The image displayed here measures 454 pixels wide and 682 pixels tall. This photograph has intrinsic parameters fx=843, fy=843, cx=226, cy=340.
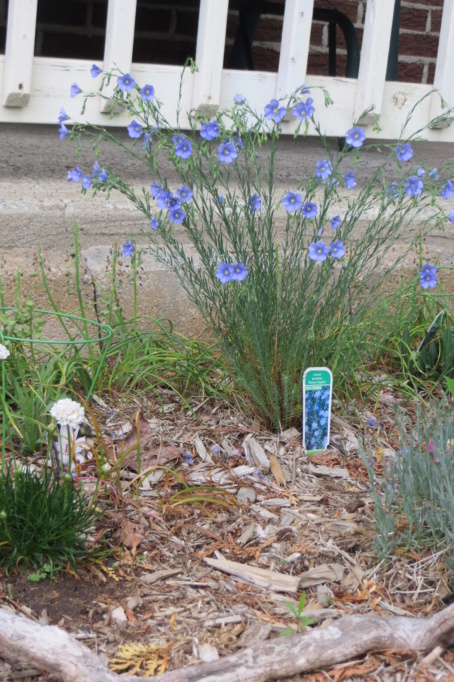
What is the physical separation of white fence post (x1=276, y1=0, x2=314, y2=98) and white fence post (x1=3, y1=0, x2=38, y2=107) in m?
0.96

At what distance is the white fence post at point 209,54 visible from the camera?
122 inches

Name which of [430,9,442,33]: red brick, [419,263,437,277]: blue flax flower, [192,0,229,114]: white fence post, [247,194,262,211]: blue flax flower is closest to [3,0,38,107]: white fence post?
[192,0,229,114]: white fence post

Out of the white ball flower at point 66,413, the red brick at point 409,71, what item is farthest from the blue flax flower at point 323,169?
the red brick at point 409,71

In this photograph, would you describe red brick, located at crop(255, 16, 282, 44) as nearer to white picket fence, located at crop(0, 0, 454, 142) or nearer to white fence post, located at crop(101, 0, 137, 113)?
white picket fence, located at crop(0, 0, 454, 142)

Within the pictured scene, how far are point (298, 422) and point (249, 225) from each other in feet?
2.21

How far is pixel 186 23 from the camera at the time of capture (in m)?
4.62

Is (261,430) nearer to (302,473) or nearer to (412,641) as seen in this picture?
(302,473)

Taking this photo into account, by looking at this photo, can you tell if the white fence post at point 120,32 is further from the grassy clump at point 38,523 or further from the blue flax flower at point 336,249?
the grassy clump at point 38,523

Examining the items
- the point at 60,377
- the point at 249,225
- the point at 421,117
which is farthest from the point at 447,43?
the point at 60,377

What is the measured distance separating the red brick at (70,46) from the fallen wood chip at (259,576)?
3248mm

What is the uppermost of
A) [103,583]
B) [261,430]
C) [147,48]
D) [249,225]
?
[147,48]

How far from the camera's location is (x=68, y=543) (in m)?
2.01

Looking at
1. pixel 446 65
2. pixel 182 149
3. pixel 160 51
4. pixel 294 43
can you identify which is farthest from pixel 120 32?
pixel 160 51

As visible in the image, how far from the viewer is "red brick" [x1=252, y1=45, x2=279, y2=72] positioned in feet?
14.4
